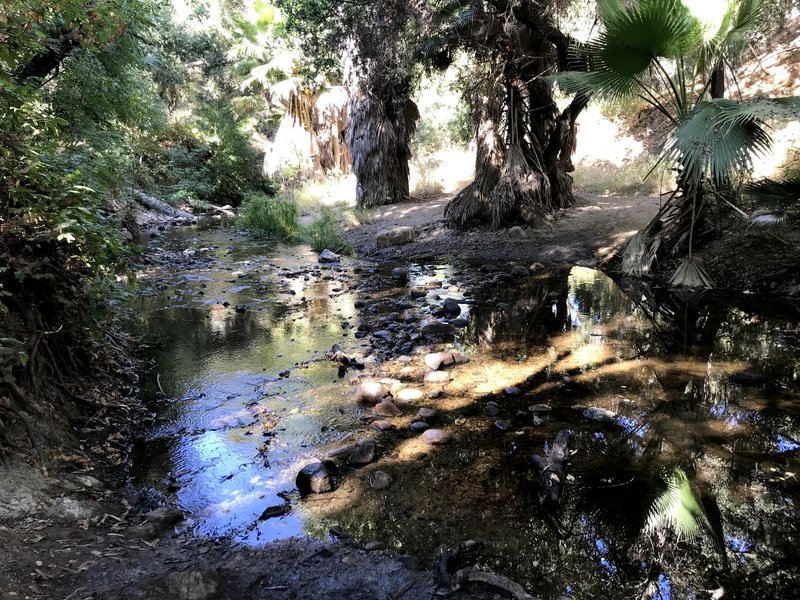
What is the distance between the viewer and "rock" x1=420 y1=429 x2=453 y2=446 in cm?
363

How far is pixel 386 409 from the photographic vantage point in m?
4.14

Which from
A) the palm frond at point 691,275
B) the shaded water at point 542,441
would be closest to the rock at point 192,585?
the shaded water at point 542,441

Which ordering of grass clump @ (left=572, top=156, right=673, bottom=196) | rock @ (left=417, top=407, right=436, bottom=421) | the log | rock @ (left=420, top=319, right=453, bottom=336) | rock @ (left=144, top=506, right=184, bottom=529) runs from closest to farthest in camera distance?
1. rock @ (left=144, top=506, right=184, bottom=529)
2. rock @ (left=417, top=407, right=436, bottom=421)
3. rock @ (left=420, top=319, right=453, bottom=336)
4. grass clump @ (left=572, top=156, right=673, bottom=196)
5. the log

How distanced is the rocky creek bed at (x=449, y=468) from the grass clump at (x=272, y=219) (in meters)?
8.06

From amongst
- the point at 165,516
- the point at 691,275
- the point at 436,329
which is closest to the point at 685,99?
the point at 691,275

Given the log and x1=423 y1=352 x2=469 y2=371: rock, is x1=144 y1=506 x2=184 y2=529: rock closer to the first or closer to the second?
x1=423 y1=352 x2=469 y2=371: rock

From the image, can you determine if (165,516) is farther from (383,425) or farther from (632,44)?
(632,44)

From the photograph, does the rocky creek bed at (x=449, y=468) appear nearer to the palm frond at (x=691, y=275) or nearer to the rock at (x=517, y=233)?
the palm frond at (x=691, y=275)

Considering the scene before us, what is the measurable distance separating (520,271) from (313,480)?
6.92 meters

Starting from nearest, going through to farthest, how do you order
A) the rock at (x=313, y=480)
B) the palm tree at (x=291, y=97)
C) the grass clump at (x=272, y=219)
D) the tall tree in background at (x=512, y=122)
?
the rock at (x=313, y=480)
the tall tree in background at (x=512, y=122)
the grass clump at (x=272, y=219)
the palm tree at (x=291, y=97)

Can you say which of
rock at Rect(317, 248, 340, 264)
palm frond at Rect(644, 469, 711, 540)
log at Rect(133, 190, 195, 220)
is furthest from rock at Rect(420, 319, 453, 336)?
log at Rect(133, 190, 195, 220)

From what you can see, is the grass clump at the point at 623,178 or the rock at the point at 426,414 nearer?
the rock at the point at 426,414

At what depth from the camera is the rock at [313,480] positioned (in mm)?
3111

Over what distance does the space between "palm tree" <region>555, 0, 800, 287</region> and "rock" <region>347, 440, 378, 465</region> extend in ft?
16.1
